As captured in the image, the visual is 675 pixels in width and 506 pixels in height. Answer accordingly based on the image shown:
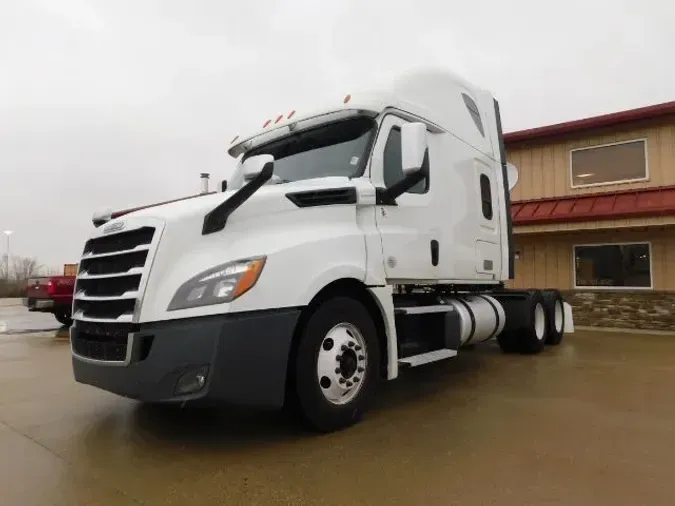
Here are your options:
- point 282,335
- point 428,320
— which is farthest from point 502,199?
point 282,335

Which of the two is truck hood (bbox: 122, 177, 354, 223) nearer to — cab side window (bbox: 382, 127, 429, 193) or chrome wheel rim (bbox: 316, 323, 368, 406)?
cab side window (bbox: 382, 127, 429, 193)

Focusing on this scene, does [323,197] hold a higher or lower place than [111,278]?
higher

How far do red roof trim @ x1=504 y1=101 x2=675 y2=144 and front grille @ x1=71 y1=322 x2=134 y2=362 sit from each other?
12197 millimetres

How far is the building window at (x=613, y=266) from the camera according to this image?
1188cm

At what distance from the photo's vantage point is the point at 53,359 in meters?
7.66

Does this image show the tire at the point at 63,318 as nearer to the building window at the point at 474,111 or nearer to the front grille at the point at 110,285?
the front grille at the point at 110,285

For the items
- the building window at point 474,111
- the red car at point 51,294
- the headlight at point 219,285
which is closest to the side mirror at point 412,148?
the headlight at point 219,285

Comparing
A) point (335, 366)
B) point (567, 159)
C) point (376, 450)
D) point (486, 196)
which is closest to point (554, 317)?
point (486, 196)

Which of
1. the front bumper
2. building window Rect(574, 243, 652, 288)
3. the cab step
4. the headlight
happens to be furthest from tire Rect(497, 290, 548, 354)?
the headlight

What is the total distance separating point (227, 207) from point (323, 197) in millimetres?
837

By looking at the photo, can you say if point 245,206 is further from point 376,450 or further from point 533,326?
point 533,326

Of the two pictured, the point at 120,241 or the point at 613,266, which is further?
the point at 613,266

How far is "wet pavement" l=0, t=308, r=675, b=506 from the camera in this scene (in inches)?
109

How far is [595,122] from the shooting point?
12.3m
